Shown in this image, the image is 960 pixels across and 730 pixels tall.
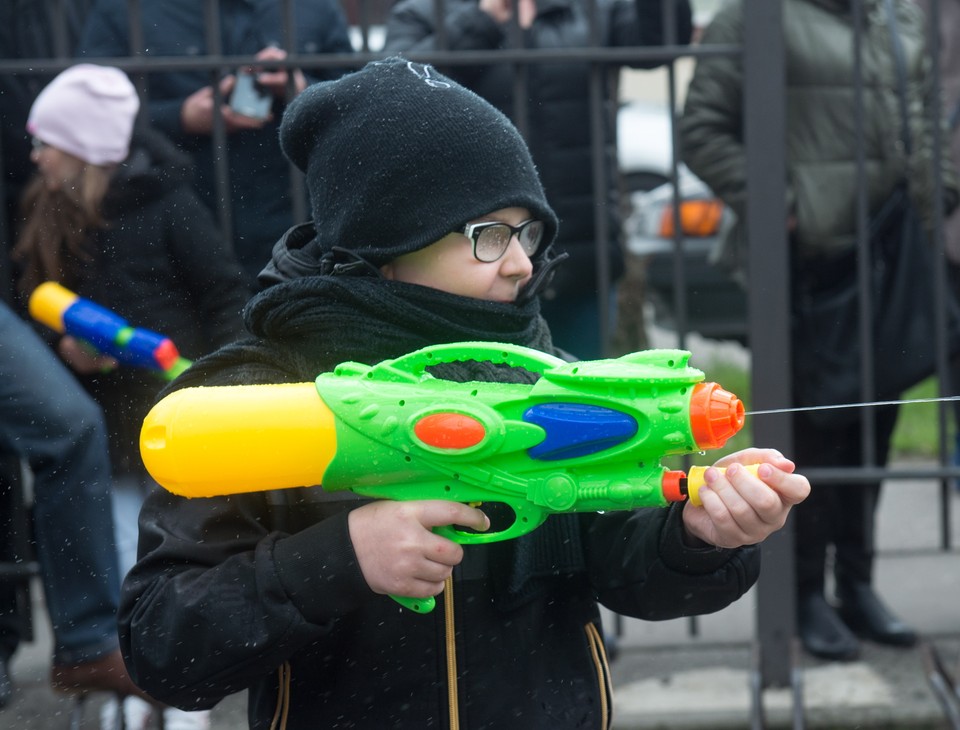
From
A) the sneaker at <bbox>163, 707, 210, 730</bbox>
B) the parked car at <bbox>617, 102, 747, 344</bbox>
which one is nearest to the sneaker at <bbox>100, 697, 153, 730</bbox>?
the sneaker at <bbox>163, 707, 210, 730</bbox>

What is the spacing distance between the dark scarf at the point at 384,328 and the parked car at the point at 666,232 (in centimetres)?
429

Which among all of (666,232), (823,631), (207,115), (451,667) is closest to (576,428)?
(451,667)

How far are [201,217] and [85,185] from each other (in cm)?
32

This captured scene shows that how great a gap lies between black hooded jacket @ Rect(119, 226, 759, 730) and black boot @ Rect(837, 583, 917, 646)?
2475 millimetres

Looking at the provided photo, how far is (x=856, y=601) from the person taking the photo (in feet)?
14.4

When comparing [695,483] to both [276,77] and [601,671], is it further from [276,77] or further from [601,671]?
[276,77]

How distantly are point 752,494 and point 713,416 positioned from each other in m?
0.10

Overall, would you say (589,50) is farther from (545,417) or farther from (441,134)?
(545,417)

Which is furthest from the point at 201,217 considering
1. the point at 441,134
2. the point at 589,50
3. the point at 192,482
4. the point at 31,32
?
the point at 192,482

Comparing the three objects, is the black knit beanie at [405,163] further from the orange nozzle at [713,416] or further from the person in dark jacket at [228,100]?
the person in dark jacket at [228,100]

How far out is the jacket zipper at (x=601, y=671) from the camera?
2033 mm

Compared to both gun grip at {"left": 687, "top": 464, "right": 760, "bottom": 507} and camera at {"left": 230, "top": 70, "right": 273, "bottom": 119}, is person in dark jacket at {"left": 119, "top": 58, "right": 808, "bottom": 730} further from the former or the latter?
camera at {"left": 230, "top": 70, "right": 273, "bottom": 119}

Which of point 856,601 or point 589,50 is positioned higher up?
point 589,50

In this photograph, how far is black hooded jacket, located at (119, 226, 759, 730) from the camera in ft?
5.89
